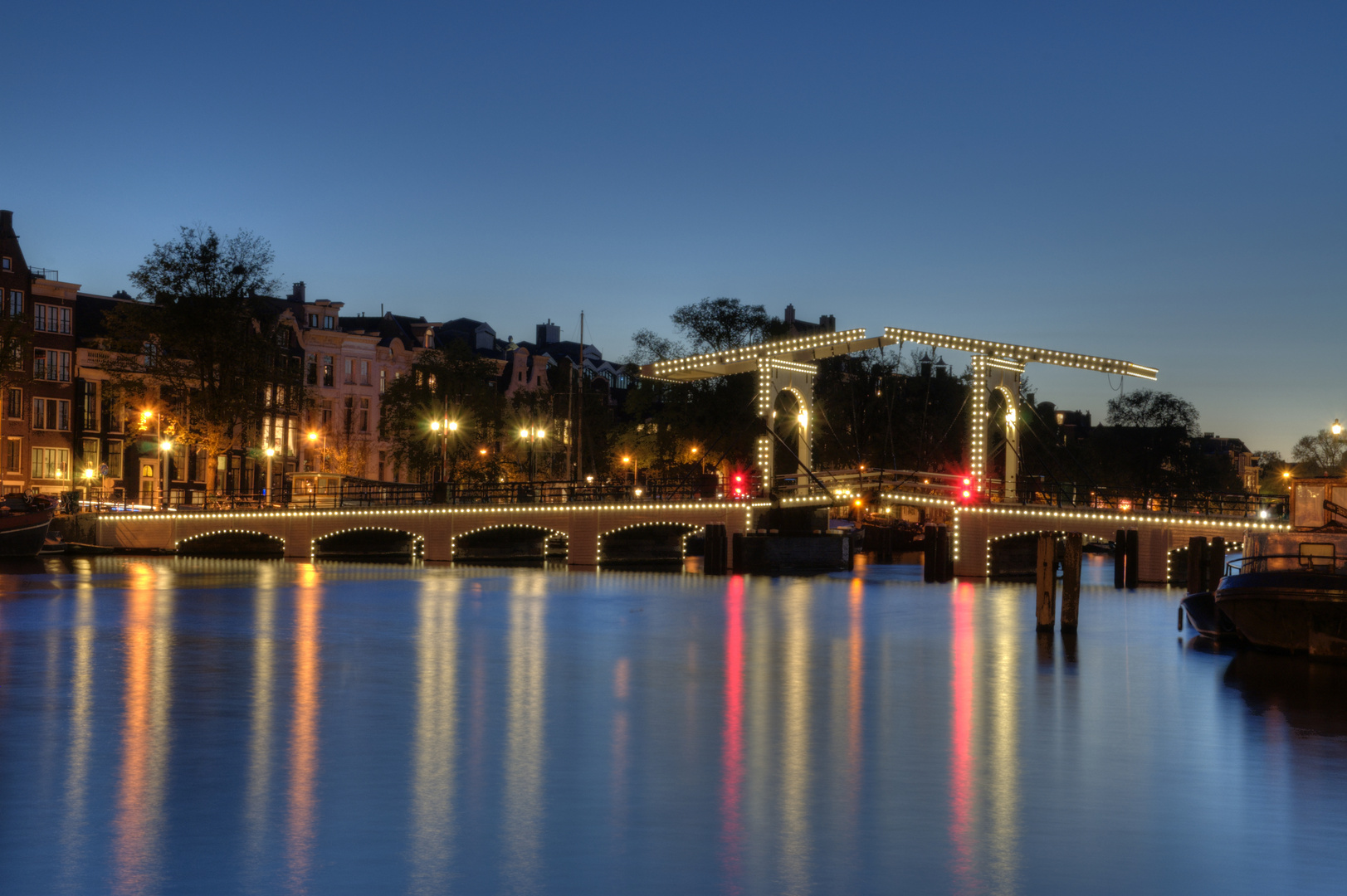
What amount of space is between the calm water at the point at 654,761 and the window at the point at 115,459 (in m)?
39.6

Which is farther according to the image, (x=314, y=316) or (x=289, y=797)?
(x=314, y=316)

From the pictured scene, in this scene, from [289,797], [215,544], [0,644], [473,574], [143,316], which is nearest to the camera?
[289,797]

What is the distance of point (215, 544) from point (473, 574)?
19558 millimetres

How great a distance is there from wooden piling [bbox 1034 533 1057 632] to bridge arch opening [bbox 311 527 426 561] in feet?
131

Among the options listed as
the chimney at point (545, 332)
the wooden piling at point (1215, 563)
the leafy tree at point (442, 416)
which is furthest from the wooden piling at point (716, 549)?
the chimney at point (545, 332)

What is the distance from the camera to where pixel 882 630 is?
34000 millimetres

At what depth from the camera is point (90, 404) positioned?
2756 inches

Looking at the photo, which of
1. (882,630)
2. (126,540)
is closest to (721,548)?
(882,630)

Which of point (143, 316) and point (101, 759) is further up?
point (143, 316)

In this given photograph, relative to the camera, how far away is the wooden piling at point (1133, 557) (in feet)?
162

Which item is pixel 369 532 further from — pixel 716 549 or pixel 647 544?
pixel 716 549

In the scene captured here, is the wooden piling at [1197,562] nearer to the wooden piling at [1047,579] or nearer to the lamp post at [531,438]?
the wooden piling at [1047,579]

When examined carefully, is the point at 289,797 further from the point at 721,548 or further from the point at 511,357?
the point at 511,357

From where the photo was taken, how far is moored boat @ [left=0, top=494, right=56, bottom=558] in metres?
57.4
